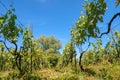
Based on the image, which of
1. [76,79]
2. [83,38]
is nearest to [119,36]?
[83,38]

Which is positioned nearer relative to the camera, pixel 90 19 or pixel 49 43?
pixel 90 19

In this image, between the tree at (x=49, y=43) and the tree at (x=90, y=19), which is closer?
the tree at (x=90, y=19)

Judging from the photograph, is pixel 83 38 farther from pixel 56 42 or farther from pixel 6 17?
pixel 56 42

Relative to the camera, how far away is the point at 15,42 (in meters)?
26.4

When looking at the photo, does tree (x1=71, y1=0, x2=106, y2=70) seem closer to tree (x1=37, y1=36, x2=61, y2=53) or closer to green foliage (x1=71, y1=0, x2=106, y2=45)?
green foliage (x1=71, y1=0, x2=106, y2=45)

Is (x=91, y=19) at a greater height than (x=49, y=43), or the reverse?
(x=49, y=43)

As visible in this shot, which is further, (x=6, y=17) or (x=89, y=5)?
(x=89, y=5)

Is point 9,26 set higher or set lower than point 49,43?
lower

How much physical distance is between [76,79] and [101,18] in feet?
38.9

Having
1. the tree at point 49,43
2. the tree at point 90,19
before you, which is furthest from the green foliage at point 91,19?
the tree at point 49,43

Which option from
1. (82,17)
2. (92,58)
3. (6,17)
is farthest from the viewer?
(92,58)

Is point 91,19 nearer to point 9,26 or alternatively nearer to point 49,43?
point 9,26

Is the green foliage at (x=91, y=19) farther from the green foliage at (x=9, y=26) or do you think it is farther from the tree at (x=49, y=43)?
the tree at (x=49, y=43)

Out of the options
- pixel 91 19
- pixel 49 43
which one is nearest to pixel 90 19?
pixel 91 19
